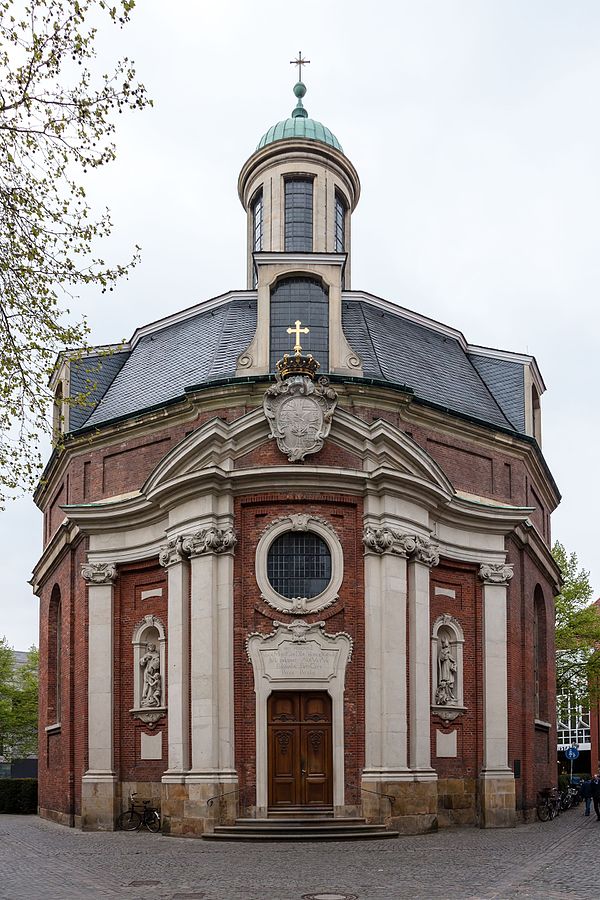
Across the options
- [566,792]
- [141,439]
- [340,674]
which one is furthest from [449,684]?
[566,792]

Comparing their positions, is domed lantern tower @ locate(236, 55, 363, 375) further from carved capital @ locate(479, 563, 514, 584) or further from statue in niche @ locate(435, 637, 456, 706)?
statue in niche @ locate(435, 637, 456, 706)

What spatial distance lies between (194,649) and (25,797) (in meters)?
15.7

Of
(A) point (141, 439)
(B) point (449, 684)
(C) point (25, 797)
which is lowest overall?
(C) point (25, 797)

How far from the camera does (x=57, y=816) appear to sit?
103 ft

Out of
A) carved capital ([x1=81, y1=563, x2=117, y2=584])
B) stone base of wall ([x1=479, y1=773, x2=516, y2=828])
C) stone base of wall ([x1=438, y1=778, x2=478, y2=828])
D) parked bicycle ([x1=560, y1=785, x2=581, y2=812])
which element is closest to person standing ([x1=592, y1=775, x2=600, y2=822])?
parked bicycle ([x1=560, y1=785, x2=581, y2=812])

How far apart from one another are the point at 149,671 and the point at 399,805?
22.9 ft

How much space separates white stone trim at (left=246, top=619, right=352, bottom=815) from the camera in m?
25.2

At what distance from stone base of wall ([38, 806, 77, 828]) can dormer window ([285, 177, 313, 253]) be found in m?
18.8

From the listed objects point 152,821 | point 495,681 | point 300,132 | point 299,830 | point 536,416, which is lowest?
point 152,821

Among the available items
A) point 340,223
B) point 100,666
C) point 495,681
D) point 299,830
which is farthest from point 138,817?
point 340,223

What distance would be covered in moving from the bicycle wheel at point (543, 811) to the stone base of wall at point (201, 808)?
10087 millimetres

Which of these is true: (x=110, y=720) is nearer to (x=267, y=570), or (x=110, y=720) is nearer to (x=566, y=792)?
(x=267, y=570)

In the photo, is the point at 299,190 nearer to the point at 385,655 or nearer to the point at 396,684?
the point at 385,655

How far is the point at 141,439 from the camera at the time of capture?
29.1 meters
